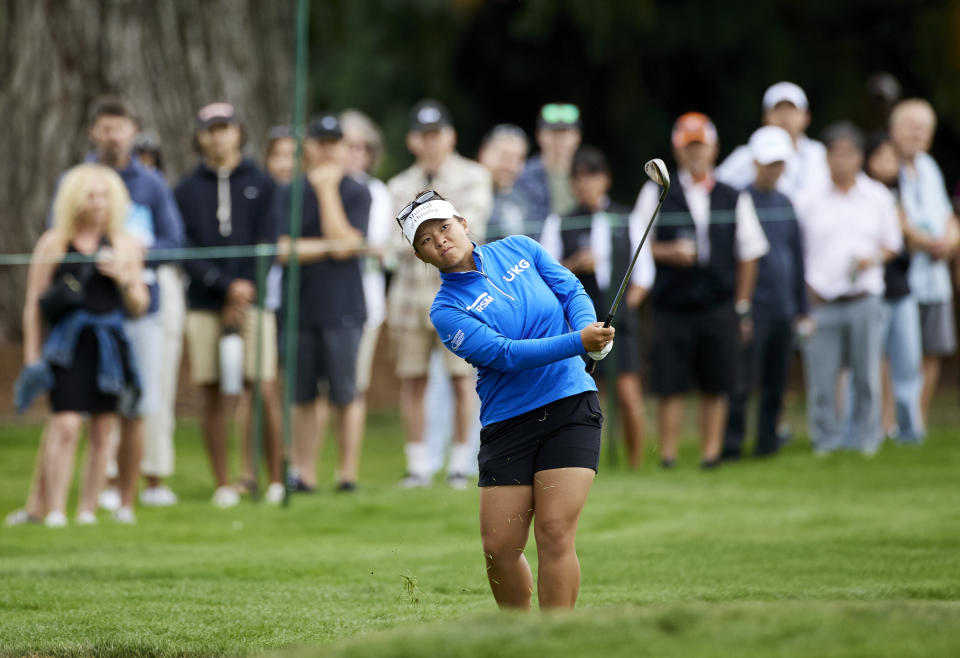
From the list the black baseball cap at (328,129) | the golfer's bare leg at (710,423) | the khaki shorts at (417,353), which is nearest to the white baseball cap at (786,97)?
the golfer's bare leg at (710,423)

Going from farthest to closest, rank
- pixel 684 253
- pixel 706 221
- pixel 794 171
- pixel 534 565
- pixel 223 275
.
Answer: pixel 794 171
pixel 706 221
pixel 684 253
pixel 223 275
pixel 534 565

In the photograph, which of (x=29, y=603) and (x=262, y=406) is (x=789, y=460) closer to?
(x=262, y=406)

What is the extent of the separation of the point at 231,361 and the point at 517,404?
4.66 m

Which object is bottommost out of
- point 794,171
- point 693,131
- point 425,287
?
point 425,287

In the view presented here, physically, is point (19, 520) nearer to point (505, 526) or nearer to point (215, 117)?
point (215, 117)

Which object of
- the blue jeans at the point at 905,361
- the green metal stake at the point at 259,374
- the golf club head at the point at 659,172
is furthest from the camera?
the blue jeans at the point at 905,361

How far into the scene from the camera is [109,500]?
1045 centimetres

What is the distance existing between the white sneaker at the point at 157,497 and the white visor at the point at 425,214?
16.4 feet

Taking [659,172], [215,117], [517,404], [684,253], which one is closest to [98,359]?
[215,117]

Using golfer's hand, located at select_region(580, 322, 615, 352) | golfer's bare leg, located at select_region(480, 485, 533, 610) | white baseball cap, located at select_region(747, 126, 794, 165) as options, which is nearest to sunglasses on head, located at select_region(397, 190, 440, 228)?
golfer's hand, located at select_region(580, 322, 615, 352)

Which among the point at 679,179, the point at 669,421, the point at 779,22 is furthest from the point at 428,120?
the point at 779,22

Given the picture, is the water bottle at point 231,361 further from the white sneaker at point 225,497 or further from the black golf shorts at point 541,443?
the black golf shorts at point 541,443

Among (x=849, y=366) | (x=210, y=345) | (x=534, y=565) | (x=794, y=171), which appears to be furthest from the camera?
(x=794, y=171)

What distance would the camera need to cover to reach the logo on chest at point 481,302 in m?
5.84
